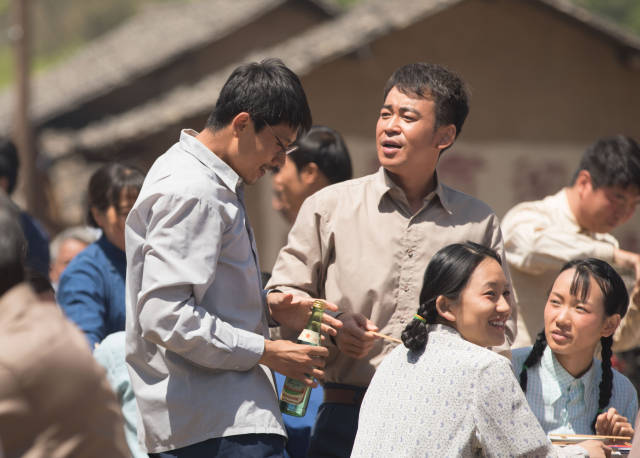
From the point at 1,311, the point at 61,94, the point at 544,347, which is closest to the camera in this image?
the point at 1,311

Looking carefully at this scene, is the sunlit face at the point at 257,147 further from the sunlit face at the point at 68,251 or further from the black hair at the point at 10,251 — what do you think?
the sunlit face at the point at 68,251

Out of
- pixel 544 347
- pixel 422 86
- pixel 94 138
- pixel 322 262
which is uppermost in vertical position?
pixel 422 86

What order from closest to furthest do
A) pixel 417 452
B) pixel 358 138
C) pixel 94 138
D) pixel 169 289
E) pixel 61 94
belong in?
pixel 169 289 → pixel 417 452 → pixel 358 138 → pixel 94 138 → pixel 61 94

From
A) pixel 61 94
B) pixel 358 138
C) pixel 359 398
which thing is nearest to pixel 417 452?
pixel 359 398

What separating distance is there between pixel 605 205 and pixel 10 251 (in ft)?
10.4

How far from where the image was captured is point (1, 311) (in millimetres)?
2080

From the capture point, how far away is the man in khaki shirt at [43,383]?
1990 mm

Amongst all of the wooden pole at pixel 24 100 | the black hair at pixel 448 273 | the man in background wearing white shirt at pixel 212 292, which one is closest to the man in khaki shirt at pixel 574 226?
the black hair at pixel 448 273

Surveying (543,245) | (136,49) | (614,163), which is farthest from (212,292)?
(136,49)

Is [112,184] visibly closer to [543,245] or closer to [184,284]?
[184,284]

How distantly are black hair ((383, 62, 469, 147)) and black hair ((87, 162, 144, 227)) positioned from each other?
151 centimetres

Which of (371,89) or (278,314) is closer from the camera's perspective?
(278,314)

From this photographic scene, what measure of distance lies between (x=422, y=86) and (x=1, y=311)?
6.10ft

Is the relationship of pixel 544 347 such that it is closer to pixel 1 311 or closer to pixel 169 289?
pixel 169 289
